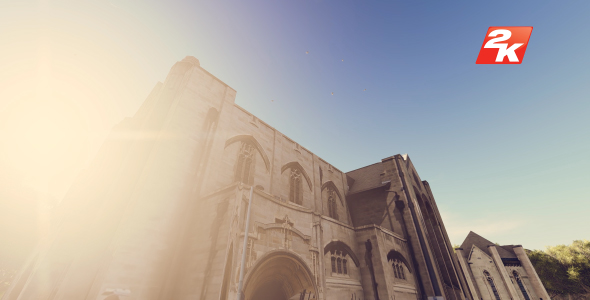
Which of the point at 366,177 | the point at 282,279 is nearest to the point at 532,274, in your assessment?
the point at 366,177

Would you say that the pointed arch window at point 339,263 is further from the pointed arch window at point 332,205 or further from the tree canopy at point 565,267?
the tree canopy at point 565,267

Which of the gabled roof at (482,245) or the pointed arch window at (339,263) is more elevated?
the gabled roof at (482,245)

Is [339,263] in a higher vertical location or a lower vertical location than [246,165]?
lower

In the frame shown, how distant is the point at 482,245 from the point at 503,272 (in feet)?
16.1

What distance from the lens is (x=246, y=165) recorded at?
59.7 feet

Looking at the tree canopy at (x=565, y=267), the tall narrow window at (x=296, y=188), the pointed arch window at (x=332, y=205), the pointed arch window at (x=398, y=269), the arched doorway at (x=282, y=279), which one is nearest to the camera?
the arched doorway at (x=282, y=279)

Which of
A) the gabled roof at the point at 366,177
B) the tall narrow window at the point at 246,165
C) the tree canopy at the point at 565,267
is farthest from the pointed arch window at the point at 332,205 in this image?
the tree canopy at the point at 565,267

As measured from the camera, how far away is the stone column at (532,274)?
115ft

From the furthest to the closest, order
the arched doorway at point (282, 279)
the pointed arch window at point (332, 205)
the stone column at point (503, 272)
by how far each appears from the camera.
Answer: the stone column at point (503, 272), the pointed arch window at point (332, 205), the arched doorway at point (282, 279)

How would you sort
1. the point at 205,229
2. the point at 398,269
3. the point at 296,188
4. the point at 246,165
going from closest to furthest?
the point at 205,229 → the point at 246,165 → the point at 398,269 → the point at 296,188

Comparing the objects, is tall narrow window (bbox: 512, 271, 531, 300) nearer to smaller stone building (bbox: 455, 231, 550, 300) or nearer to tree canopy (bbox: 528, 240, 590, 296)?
smaller stone building (bbox: 455, 231, 550, 300)

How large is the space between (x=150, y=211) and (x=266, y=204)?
19.7ft

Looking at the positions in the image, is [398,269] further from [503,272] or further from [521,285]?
[521,285]

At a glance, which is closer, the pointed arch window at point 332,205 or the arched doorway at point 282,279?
the arched doorway at point 282,279
